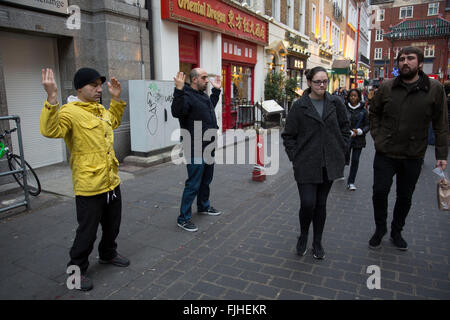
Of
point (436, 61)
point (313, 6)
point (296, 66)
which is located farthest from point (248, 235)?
point (436, 61)

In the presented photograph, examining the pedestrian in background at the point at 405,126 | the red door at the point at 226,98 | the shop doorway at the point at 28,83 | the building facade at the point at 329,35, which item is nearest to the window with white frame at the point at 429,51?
the building facade at the point at 329,35

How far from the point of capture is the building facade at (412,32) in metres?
53.2

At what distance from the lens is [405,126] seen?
354 cm

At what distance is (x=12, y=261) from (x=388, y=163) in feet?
13.3

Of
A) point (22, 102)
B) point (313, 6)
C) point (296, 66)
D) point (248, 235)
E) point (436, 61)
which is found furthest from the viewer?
point (436, 61)

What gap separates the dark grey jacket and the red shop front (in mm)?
9553

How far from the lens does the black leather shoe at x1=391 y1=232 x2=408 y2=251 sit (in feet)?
12.5

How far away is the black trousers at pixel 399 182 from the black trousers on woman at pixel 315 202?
0.64m

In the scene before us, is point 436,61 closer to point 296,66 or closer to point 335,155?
point 296,66

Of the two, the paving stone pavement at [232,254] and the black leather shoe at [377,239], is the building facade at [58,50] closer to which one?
the paving stone pavement at [232,254]

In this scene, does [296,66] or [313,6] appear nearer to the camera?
[296,66]

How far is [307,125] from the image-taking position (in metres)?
3.42

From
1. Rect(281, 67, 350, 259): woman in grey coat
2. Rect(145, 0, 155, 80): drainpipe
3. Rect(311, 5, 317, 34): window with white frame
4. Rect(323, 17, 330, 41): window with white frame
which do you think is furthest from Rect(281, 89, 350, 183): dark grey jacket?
Rect(323, 17, 330, 41): window with white frame
